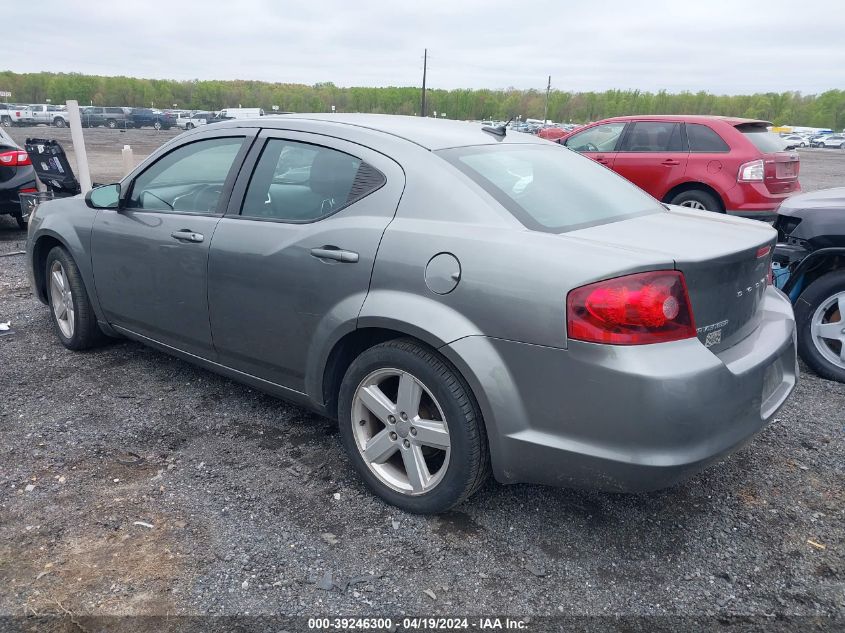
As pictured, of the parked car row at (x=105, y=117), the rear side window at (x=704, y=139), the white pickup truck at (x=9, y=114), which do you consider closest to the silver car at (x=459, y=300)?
the rear side window at (x=704, y=139)

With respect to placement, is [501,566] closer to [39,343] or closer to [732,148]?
[39,343]

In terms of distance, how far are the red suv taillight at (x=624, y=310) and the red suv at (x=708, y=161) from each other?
6521 mm

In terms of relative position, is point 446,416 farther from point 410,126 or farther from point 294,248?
point 410,126

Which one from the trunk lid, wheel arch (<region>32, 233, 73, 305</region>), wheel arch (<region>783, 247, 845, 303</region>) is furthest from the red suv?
wheel arch (<region>32, 233, 73, 305</region>)

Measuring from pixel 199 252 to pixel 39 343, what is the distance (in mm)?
2237

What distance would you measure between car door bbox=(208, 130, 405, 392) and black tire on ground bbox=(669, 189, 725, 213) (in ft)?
21.2

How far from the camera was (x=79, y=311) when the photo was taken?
4.32 m

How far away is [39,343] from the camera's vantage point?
188 inches

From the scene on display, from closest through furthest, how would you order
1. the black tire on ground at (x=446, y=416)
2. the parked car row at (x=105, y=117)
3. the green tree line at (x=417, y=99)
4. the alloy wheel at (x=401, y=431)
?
the black tire on ground at (x=446, y=416)
the alloy wheel at (x=401, y=431)
the parked car row at (x=105, y=117)
the green tree line at (x=417, y=99)

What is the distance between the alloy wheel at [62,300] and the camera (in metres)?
4.42

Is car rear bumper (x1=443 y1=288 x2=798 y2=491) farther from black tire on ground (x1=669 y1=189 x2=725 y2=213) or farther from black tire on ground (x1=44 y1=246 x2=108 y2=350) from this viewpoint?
black tire on ground (x1=669 y1=189 x2=725 y2=213)

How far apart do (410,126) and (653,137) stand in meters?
6.67

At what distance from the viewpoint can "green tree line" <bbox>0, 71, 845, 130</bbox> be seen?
98875 millimetres

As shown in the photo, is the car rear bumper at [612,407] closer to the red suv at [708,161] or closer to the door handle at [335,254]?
the door handle at [335,254]
